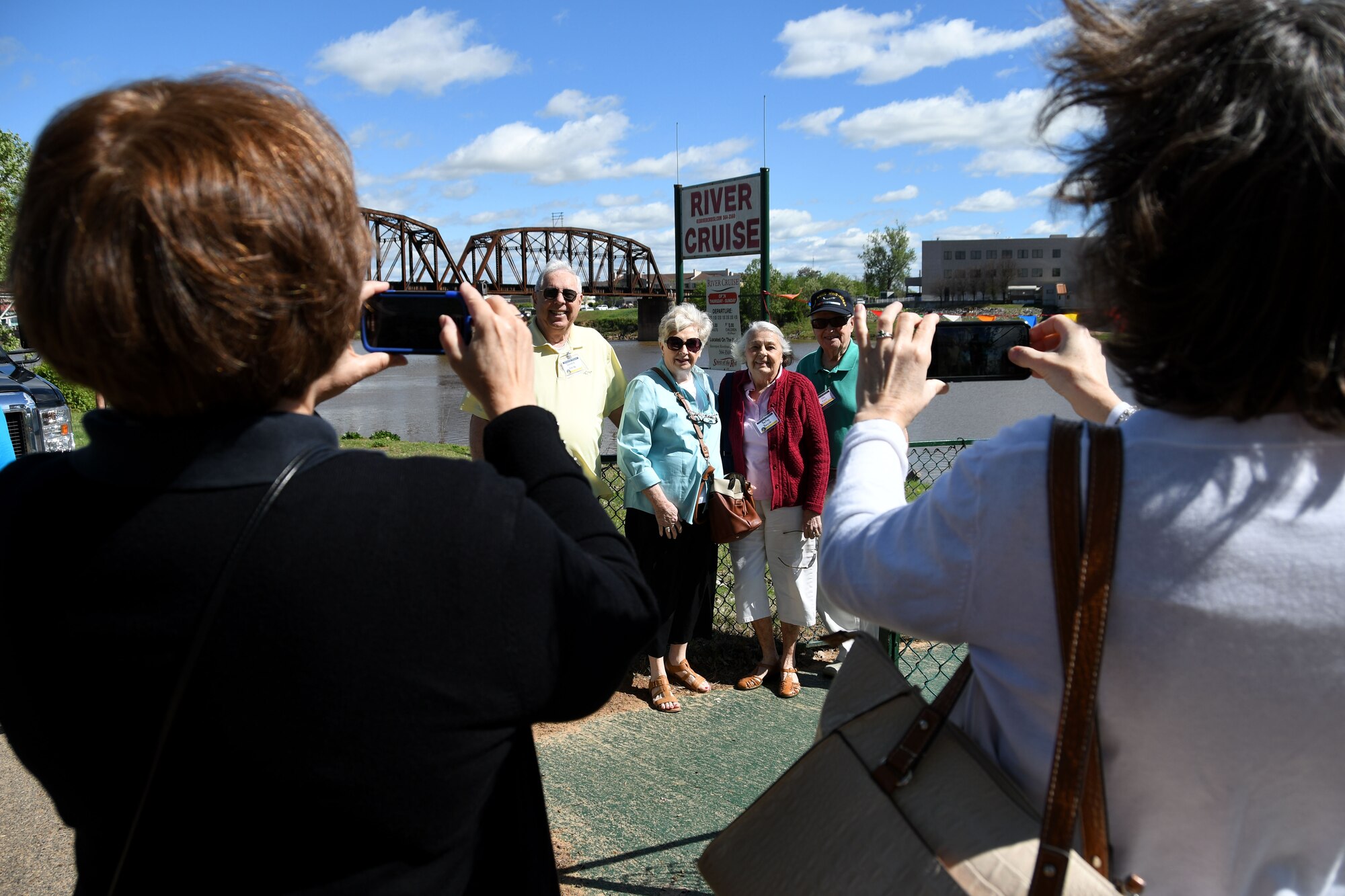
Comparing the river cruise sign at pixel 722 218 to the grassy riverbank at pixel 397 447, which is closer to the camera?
the river cruise sign at pixel 722 218

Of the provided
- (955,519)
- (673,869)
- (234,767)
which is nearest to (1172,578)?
(955,519)

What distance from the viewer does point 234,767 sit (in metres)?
0.96

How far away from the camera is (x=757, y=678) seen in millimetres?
4910

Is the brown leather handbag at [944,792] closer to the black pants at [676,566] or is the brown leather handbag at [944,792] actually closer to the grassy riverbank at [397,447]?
the black pants at [676,566]

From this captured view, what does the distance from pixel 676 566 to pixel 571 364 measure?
46.6 inches

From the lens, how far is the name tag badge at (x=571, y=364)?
174 inches

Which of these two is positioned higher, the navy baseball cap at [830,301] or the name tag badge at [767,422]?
the navy baseball cap at [830,301]

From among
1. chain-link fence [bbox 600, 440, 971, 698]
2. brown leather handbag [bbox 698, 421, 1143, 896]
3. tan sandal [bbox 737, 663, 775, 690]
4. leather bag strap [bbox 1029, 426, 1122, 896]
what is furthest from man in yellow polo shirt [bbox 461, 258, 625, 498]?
leather bag strap [bbox 1029, 426, 1122, 896]

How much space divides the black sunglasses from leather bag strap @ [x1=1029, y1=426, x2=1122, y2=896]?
422cm

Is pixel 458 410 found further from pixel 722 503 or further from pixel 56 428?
pixel 722 503

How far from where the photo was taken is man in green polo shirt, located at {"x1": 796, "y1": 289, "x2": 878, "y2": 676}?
5.16m

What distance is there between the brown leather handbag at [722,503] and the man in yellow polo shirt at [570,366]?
41cm

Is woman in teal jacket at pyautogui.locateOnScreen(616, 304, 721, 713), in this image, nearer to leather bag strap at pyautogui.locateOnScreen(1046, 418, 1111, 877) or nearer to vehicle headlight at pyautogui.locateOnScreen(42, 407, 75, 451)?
leather bag strap at pyautogui.locateOnScreen(1046, 418, 1111, 877)

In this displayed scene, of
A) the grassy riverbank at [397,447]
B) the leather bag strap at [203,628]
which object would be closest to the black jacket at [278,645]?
the leather bag strap at [203,628]
